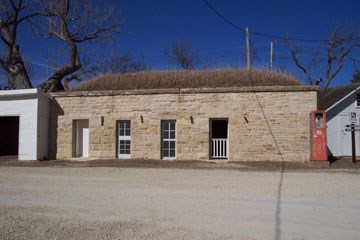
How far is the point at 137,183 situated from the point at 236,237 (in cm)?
496

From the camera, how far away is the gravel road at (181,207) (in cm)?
474

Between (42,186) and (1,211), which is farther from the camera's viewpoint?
(42,186)

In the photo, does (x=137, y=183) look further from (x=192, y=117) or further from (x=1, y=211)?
(x=192, y=117)

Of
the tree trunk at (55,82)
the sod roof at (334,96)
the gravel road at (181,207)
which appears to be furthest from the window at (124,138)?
the sod roof at (334,96)

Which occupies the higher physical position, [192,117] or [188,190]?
[192,117]

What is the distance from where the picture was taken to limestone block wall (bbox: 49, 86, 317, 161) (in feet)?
46.1

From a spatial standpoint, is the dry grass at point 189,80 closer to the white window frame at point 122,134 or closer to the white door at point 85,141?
the white window frame at point 122,134

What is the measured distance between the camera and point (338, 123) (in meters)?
18.6

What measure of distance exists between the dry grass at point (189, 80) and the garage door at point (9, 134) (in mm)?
5375

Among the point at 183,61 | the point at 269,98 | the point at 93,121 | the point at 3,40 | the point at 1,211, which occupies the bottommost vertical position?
the point at 1,211

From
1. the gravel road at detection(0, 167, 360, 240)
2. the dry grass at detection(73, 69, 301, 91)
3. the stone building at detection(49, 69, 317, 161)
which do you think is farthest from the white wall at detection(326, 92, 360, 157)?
the gravel road at detection(0, 167, 360, 240)

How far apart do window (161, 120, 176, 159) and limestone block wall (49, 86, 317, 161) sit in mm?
305

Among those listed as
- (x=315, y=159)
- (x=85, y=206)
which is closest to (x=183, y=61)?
(x=315, y=159)

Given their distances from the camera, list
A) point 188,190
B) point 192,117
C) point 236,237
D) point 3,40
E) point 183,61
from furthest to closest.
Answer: point 183,61, point 3,40, point 192,117, point 188,190, point 236,237
